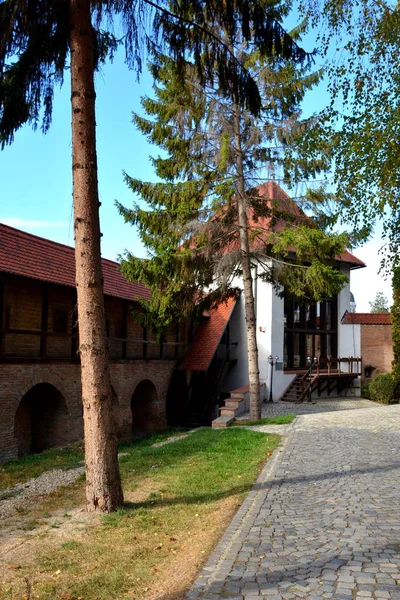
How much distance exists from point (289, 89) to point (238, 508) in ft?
39.2

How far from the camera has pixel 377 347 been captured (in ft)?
93.8

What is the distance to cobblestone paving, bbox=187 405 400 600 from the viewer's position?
436 cm

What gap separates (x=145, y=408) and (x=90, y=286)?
15.7m

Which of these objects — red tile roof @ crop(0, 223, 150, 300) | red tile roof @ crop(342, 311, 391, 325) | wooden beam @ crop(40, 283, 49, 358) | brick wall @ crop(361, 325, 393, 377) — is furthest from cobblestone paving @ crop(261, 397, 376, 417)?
wooden beam @ crop(40, 283, 49, 358)

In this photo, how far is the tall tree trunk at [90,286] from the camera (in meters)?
6.91

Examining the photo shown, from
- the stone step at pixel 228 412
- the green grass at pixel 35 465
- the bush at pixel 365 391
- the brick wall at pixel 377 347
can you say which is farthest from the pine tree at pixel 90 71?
the brick wall at pixel 377 347

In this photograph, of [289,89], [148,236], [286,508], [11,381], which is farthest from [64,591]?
[289,89]

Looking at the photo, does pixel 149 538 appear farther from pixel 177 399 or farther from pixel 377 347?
pixel 377 347

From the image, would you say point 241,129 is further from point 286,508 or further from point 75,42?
point 286,508

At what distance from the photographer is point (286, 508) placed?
684 centimetres

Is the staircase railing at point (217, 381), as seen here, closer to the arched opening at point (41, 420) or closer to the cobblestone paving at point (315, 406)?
the cobblestone paving at point (315, 406)

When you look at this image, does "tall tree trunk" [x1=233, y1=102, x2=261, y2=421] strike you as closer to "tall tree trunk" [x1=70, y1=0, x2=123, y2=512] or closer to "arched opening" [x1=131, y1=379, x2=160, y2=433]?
"arched opening" [x1=131, y1=379, x2=160, y2=433]

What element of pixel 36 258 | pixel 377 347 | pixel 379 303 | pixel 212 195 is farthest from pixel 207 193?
pixel 379 303

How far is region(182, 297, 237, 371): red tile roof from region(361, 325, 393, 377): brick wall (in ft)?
27.2
